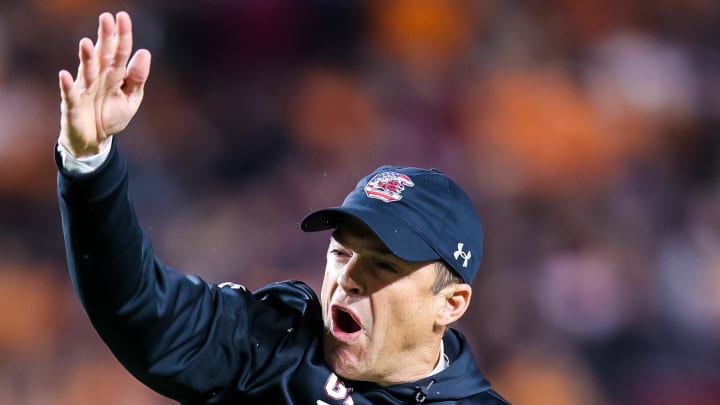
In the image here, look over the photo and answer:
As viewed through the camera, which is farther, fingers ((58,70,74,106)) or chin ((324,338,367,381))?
chin ((324,338,367,381))

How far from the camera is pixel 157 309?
4.65ft

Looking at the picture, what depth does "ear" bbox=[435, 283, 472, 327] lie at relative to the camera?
1677mm

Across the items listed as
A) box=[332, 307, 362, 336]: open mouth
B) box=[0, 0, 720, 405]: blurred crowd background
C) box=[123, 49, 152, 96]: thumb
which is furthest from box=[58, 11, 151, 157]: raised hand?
box=[0, 0, 720, 405]: blurred crowd background

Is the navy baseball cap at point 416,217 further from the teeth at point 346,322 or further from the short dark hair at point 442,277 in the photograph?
the teeth at point 346,322

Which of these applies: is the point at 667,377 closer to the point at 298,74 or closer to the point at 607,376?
the point at 607,376

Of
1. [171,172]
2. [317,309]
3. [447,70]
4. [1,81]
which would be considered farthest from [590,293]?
[1,81]

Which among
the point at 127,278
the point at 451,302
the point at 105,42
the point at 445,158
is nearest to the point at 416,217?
the point at 451,302

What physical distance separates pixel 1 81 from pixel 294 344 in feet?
5.50

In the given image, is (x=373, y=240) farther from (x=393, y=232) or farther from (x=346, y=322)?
(x=346, y=322)

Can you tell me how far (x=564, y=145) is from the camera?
3307mm

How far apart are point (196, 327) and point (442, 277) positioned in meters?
0.44

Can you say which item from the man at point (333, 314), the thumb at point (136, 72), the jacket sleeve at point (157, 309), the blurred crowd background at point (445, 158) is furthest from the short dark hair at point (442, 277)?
the blurred crowd background at point (445, 158)

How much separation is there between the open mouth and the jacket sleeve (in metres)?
0.07

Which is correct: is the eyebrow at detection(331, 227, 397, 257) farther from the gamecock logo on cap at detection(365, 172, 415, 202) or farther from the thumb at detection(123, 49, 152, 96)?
the thumb at detection(123, 49, 152, 96)
